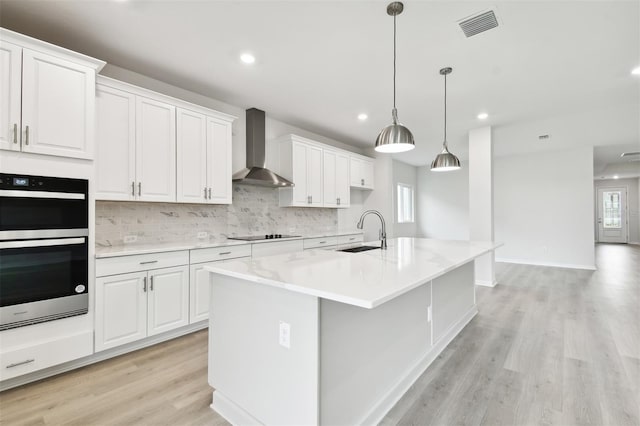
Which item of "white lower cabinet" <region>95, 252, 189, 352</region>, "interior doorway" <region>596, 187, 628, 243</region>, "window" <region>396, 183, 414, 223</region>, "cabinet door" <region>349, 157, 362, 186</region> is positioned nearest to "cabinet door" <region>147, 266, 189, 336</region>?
"white lower cabinet" <region>95, 252, 189, 352</region>

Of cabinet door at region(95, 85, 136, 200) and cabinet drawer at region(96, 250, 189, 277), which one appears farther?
cabinet door at region(95, 85, 136, 200)

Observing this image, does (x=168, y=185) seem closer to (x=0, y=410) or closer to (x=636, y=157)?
(x=0, y=410)

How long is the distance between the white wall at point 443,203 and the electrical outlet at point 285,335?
7795 millimetres

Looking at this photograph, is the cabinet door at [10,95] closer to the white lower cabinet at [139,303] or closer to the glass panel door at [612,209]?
the white lower cabinet at [139,303]

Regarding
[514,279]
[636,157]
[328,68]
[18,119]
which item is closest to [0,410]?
[18,119]

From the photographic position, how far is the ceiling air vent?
7.06 ft

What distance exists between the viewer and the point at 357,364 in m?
1.59

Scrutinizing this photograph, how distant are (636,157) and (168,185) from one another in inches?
409

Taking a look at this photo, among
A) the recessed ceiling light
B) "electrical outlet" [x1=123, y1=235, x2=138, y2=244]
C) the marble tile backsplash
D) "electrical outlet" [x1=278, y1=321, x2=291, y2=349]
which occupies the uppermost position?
the recessed ceiling light

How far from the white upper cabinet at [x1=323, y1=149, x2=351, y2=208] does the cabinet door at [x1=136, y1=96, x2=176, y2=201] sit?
2.50 metres

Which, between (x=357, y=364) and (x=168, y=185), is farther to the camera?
(x=168, y=185)

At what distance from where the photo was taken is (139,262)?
8.21 ft

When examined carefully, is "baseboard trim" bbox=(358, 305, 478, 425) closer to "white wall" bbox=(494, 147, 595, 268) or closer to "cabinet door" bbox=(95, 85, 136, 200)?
"cabinet door" bbox=(95, 85, 136, 200)

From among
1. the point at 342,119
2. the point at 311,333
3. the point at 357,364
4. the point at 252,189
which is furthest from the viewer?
the point at 342,119
